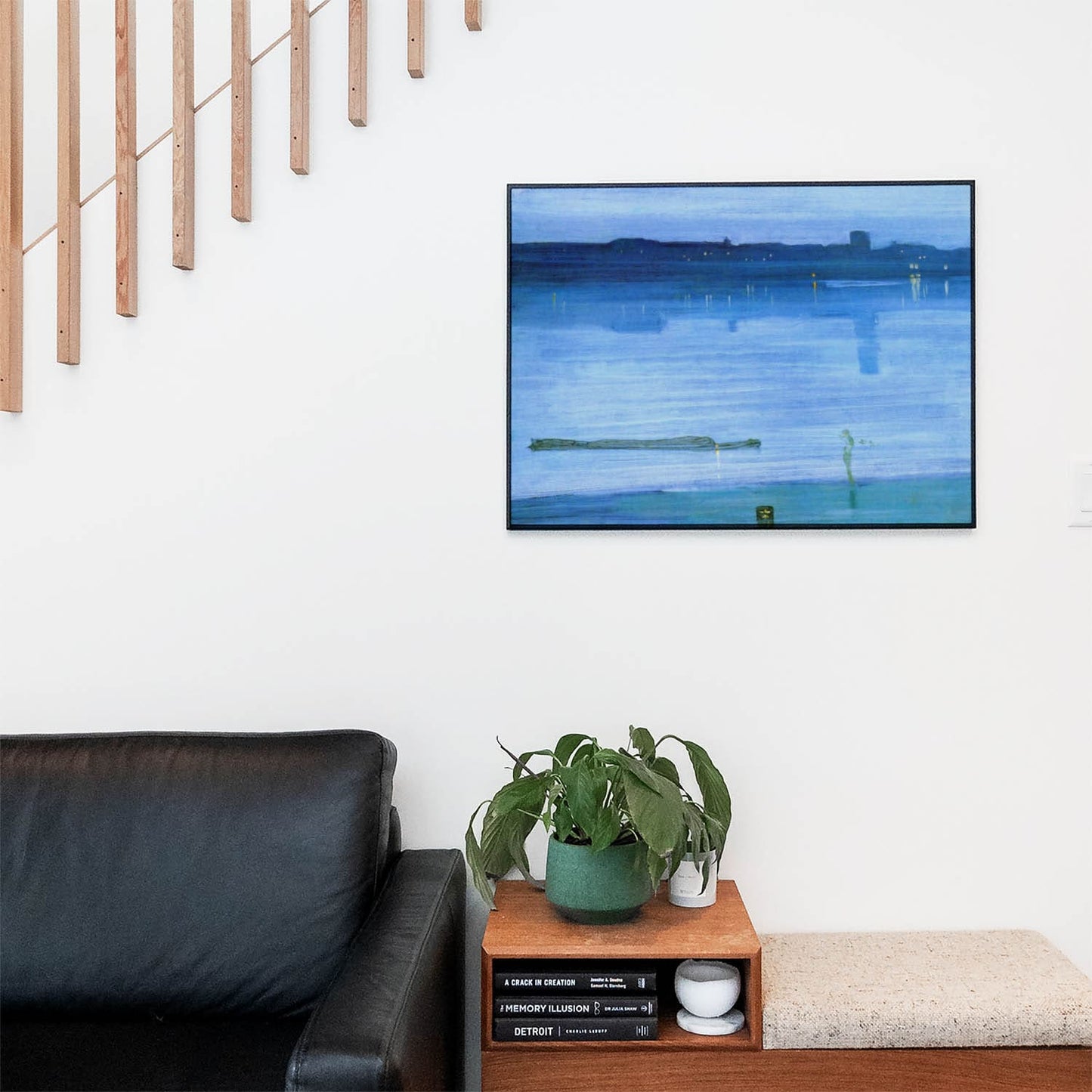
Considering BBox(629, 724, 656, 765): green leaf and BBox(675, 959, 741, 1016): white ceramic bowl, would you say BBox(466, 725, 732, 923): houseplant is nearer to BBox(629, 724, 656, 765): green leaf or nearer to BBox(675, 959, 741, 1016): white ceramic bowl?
BBox(629, 724, 656, 765): green leaf

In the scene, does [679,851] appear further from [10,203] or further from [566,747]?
[10,203]

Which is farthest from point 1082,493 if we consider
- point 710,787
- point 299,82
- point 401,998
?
point 299,82

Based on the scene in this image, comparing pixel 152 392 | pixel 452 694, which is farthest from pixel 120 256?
pixel 452 694

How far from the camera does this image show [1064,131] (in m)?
2.06

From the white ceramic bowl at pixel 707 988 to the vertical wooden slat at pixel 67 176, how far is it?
1661mm

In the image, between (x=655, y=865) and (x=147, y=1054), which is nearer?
(x=147, y=1054)

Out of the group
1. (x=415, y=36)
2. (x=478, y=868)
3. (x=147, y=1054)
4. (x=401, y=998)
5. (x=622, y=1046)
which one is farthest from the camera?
(x=415, y=36)

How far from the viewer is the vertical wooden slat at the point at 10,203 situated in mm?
2057

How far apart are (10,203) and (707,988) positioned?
1.99m

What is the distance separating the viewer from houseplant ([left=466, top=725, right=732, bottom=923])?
171cm

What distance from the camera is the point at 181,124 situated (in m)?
2.04

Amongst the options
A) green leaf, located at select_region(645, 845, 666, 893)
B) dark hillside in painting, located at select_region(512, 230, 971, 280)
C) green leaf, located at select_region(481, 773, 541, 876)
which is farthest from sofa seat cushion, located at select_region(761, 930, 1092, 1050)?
dark hillside in painting, located at select_region(512, 230, 971, 280)

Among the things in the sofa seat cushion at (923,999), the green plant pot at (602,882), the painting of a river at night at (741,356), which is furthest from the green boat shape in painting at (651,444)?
the sofa seat cushion at (923,999)

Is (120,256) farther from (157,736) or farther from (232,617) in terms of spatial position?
(157,736)
